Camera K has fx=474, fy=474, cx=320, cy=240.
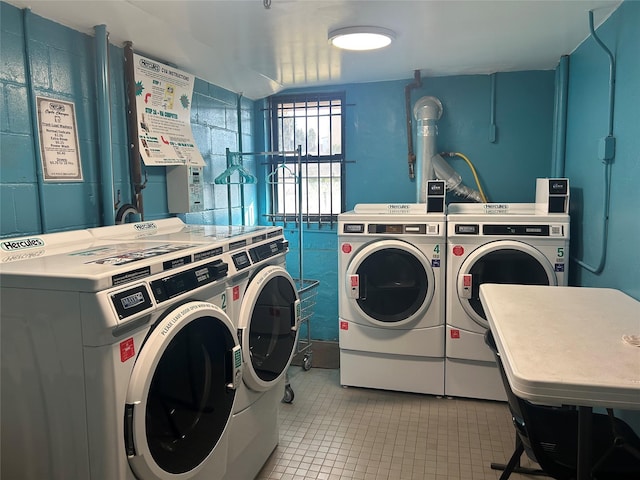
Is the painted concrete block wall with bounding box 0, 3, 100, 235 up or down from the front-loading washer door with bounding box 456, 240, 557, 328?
up

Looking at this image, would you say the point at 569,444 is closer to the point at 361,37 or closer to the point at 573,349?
the point at 573,349

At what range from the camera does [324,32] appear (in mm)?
2605

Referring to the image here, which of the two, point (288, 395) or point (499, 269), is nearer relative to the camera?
point (499, 269)

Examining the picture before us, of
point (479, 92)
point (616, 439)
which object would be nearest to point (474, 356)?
point (616, 439)

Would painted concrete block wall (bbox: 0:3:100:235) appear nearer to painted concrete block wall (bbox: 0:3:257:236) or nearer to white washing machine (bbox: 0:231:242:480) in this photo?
painted concrete block wall (bbox: 0:3:257:236)

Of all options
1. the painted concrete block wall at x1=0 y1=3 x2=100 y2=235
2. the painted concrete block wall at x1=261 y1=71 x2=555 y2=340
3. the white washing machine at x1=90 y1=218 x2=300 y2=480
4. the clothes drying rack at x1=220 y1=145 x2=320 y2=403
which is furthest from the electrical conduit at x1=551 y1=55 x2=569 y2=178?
the painted concrete block wall at x1=0 y1=3 x2=100 y2=235

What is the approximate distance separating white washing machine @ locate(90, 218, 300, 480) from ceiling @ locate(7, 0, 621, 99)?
1005 millimetres

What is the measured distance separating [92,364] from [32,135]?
4.27 ft

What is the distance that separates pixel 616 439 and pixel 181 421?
1499 mm

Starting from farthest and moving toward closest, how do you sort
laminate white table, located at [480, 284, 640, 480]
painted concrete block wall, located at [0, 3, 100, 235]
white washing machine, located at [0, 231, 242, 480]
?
1. painted concrete block wall, located at [0, 3, 100, 235]
2. white washing machine, located at [0, 231, 242, 480]
3. laminate white table, located at [480, 284, 640, 480]

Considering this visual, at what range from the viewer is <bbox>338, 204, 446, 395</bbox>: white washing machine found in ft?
10.2

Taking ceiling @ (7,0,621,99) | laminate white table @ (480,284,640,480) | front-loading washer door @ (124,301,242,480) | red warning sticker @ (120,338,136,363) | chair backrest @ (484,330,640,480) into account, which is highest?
ceiling @ (7,0,621,99)

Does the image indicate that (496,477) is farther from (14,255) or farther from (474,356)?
(14,255)

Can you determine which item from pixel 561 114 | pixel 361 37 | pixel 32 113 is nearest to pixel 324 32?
pixel 361 37
